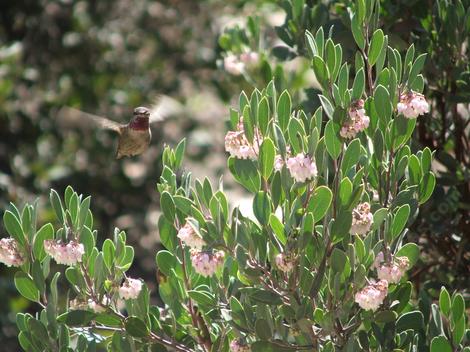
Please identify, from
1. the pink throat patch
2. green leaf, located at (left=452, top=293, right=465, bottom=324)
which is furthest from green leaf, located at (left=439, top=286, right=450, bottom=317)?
the pink throat patch

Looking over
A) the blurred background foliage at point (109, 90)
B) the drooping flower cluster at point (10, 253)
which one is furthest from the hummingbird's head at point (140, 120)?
the drooping flower cluster at point (10, 253)

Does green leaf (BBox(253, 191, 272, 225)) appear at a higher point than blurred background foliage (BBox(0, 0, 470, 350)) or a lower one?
higher

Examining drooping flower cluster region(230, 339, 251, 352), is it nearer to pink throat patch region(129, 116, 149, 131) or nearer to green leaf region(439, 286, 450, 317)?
green leaf region(439, 286, 450, 317)

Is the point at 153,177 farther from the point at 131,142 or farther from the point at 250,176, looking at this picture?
the point at 250,176

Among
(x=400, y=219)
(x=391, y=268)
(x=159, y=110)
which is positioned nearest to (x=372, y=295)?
(x=391, y=268)

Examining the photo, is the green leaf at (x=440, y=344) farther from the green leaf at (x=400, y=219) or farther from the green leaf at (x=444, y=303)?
the green leaf at (x=400, y=219)

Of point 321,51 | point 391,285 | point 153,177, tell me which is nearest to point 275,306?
point 391,285

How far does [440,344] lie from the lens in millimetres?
2070

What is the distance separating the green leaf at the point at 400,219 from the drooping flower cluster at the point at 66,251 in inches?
30.0

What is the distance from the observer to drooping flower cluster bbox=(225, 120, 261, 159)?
2.13 meters

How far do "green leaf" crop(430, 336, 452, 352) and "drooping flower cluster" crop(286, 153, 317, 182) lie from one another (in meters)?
0.47

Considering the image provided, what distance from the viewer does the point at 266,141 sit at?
204 cm

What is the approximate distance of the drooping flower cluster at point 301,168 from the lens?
80.1 inches

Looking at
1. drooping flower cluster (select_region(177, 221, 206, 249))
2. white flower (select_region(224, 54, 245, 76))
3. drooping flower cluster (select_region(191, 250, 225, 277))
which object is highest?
drooping flower cluster (select_region(177, 221, 206, 249))
